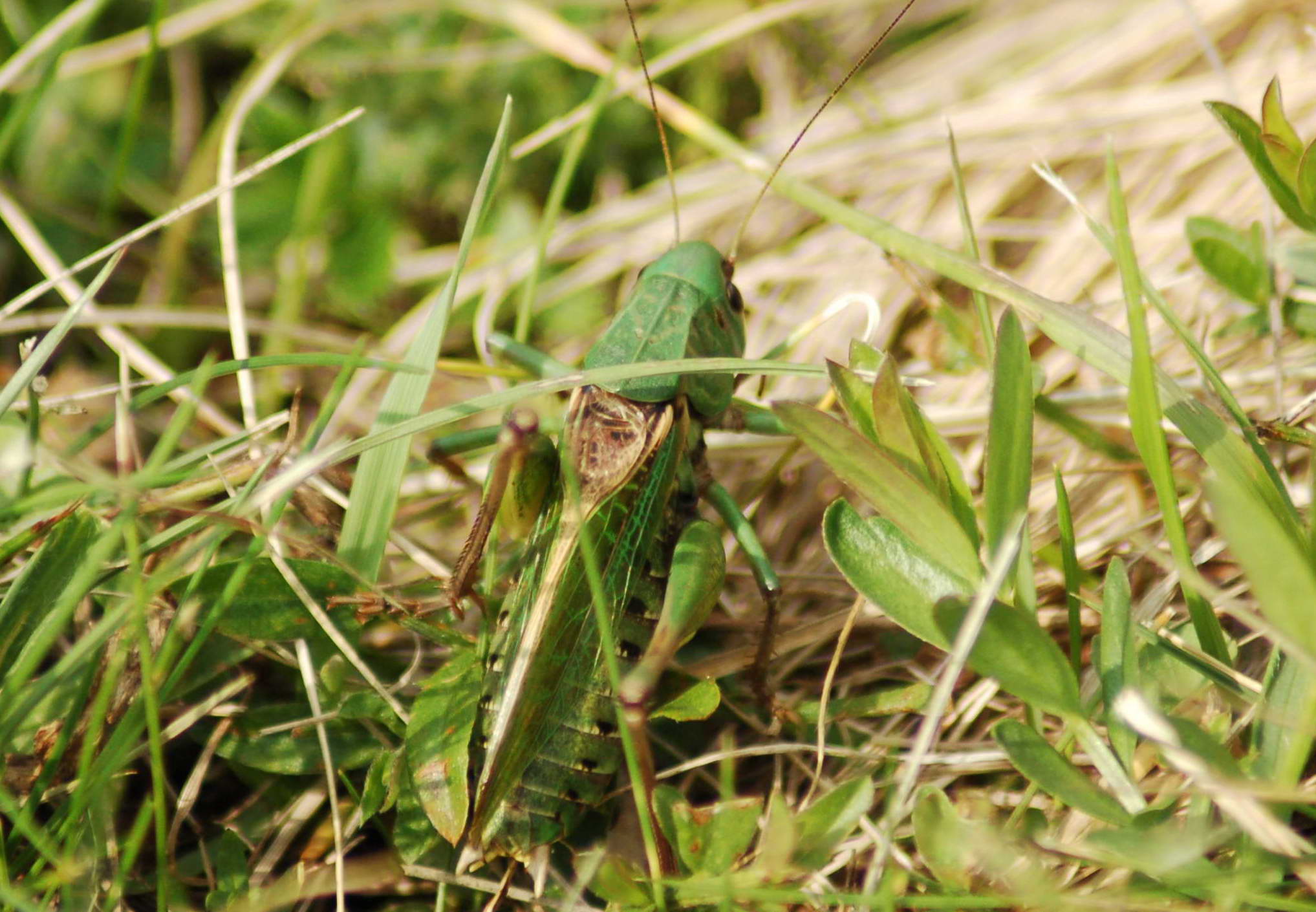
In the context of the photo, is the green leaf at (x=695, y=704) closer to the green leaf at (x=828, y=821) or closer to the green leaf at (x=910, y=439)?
the green leaf at (x=828, y=821)

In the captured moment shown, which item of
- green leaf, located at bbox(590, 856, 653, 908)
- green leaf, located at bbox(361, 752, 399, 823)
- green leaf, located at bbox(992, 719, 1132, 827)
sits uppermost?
green leaf, located at bbox(992, 719, 1132, 827)

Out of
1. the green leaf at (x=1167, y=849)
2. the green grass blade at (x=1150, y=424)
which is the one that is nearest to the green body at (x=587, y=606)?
the green leaf at (x=1167, y=849)

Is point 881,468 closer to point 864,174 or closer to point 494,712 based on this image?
point 494,712

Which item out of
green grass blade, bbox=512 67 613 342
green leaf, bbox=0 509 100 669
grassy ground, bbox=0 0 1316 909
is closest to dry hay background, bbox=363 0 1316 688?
grassy ground, bbox=0 0 1316 909

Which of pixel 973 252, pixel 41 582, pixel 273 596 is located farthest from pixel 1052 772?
pixel 41 582

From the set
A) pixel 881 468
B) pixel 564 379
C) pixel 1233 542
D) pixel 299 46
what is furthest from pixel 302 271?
pixel 1233 542

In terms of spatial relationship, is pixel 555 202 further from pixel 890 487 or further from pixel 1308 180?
pixel 1308 180

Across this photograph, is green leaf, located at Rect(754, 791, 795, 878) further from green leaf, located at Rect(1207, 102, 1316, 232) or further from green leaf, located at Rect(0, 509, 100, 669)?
green leaf, located at Rect(1207, 102, 1316, 232)
